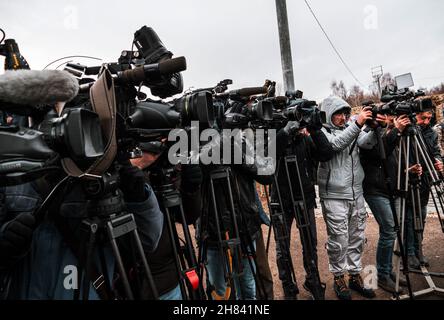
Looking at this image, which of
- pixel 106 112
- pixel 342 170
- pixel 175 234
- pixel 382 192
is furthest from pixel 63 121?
pixel 382 192

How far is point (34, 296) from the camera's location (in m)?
1.06

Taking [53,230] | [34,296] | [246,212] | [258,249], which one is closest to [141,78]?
[53,230]

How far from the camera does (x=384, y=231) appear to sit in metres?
2.91

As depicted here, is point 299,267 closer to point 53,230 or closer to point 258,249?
point 258,249

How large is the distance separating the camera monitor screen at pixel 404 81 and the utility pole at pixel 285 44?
7.66 ft

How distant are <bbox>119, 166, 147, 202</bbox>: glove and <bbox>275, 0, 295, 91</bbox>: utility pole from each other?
4.62 m

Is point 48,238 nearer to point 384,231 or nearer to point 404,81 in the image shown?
point 384,231

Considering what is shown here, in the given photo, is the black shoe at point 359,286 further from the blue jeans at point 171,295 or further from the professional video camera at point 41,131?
the professional video camera at point 41,131

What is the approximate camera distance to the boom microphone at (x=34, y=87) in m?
0.70

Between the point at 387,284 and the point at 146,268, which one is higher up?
the point at 146,268

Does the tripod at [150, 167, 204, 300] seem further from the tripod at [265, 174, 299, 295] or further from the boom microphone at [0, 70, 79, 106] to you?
the tripod at [265, 174, 299, 295]

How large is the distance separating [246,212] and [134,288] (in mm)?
1294

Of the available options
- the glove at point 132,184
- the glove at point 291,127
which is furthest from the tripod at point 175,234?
the glove at point 291,127

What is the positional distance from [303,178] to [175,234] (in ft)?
6.29
